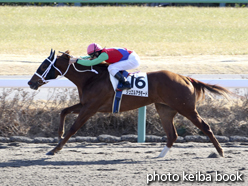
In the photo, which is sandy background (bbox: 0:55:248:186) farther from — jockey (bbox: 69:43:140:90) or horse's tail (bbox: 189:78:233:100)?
jockey (bbox: 69:43:140:90)

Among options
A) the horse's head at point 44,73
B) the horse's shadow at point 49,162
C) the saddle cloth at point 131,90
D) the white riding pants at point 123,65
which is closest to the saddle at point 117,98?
the saddle cloth at point 131,90

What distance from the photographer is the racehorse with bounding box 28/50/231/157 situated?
5902mm

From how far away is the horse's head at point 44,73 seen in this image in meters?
6.05

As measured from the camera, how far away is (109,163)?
215 inches

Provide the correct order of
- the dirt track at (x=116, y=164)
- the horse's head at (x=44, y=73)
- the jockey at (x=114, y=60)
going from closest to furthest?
the dirt track at (x=116, y=164), the jockey at (x=114, y=60), the horse's head at (x=44, y=73)

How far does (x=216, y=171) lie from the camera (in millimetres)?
5016

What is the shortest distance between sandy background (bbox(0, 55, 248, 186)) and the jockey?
1119 mm

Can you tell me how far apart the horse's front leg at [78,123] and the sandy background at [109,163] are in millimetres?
140

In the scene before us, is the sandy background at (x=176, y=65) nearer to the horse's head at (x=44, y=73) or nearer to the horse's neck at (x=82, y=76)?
the horse's neck at (x=82, y=76)

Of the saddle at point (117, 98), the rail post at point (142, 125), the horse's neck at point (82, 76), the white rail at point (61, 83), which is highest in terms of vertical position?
the horse's neck at point (82, 76)

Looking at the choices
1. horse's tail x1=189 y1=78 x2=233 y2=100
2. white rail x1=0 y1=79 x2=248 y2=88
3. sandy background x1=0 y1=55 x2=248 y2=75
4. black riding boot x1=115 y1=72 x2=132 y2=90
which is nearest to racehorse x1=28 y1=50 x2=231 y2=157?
horse's tail x1=189 y1=78 x2=233 y2=100

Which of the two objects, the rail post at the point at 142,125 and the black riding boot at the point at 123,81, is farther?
the rail post at the point at 142,125

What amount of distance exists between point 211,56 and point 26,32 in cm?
1122

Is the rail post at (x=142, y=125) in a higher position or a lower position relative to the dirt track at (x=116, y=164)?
higher
